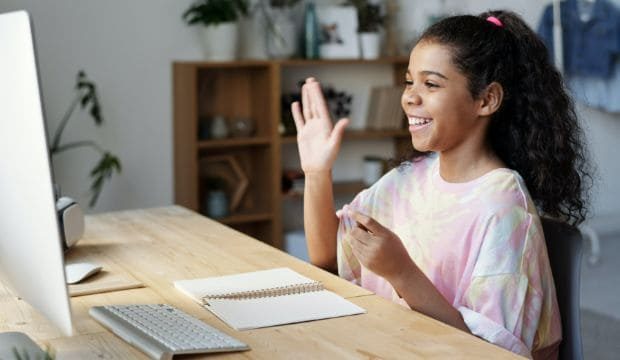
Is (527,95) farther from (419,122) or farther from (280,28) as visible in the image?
(280,28)

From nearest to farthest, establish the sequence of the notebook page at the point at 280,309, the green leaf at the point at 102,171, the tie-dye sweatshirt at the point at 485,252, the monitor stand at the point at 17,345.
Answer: the monitor stand at the point at 17,345, the notebook page at the point at 280,309, the tie-dye sweatshirt at the point at 485,252, the green leaf at the point at 102,171

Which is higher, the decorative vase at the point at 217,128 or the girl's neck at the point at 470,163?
the girl's neck at the point at 470,163

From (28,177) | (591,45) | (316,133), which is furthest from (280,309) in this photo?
(591,45)

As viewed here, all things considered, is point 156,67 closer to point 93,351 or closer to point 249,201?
point 249,201

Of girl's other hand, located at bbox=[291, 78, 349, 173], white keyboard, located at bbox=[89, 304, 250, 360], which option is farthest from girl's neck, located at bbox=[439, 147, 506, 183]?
white keyboard, located at bbox=[89, 304, 250, 360]

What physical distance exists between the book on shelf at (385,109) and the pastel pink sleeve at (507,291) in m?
3.36

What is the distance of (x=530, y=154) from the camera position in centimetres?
182

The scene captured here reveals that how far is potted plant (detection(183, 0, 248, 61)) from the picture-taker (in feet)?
14.6

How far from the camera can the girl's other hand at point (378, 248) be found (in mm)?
1535

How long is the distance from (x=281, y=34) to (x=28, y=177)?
363cm

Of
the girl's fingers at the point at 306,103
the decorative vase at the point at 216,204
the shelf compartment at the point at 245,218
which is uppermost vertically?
the girl's fingers at the point at 306,103

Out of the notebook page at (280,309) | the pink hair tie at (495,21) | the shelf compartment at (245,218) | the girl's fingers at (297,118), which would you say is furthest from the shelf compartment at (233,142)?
the notebook page at (280,309)

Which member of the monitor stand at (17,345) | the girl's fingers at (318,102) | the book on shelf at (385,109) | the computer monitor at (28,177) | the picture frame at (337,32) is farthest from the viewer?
the book on shelf at (385,109)

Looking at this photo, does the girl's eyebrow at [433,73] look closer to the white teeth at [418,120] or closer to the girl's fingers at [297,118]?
the white teeth at [418,120]
